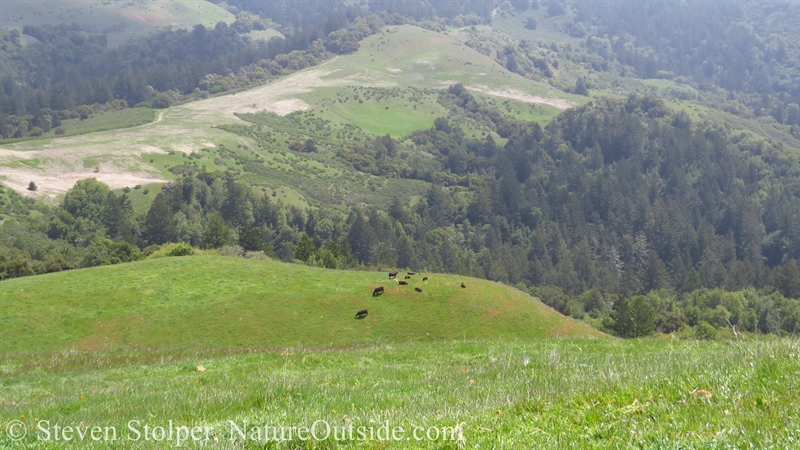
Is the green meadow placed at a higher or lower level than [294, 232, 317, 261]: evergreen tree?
higher

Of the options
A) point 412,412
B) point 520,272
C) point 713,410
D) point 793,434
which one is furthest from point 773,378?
point 520,272

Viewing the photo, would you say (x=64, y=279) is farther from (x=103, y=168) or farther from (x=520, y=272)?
(x=520, y=272)

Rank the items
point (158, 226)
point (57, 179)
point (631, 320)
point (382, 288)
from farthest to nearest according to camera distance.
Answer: point (57, 179), point (158, 226), point (631, 320), point (382, 288)

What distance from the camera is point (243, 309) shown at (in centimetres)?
4928

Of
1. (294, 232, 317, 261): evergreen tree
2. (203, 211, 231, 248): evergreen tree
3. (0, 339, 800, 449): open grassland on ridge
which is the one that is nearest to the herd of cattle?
(0, 339, 800, 449): open grassland on ridge

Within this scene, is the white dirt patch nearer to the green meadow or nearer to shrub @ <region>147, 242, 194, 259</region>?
shrub @ <region>147, 242, 194, 259</region>

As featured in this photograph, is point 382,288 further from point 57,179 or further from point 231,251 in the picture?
point 57,179

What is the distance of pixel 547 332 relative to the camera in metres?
51.1

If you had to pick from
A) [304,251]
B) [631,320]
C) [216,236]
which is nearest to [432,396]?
[631,320]

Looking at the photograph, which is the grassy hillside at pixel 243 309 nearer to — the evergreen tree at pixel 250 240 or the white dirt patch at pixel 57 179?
the evergreen tree at pixel 250 240

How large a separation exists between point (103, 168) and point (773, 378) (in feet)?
628

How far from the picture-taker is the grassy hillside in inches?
1732

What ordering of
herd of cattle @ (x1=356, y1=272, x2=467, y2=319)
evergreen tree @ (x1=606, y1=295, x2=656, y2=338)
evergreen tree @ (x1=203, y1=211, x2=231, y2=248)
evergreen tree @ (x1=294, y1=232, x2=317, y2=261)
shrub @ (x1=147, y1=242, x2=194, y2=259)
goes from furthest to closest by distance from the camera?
evergreen tree @ (x1=203, y1=211, x2=231, y2=248) < evergreen tree @ (x1=294, y1=232, x2=317, y2=261) < evergreen tree @ (x1=606, y1=295, x2=656, y2=338) < shrub @ (x1=147, y1=242, x2=194, y2=259) < herd of cattle @ (x1=356, y1=272, x2=467, y2=319)

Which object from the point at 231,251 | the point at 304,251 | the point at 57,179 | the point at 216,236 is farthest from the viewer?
the point at 57,179
